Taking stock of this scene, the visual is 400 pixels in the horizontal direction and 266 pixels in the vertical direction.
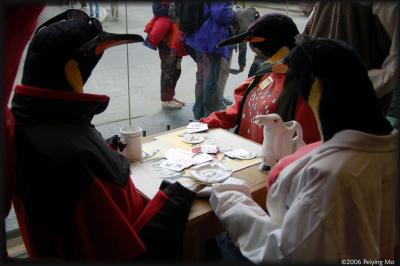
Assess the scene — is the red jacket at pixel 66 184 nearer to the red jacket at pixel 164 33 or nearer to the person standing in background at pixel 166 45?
the person standing in background at pixel 166 45

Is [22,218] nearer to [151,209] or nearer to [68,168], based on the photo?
[68,168]

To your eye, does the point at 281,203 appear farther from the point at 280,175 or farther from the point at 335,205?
the point at 335,205

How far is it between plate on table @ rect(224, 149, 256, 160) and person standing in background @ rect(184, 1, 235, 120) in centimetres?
148

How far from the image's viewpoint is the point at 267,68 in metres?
1.30

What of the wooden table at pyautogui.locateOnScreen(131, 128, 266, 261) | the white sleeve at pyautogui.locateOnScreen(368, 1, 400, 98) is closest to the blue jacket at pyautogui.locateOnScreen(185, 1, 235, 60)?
the white sleeve at pyautogui.locateOnScreen(368, 1, 400, 98)

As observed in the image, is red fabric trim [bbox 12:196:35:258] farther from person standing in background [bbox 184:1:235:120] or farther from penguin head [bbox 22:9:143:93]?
person standing in background [bbox 184:1:235:120]

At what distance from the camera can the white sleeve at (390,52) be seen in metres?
1.45

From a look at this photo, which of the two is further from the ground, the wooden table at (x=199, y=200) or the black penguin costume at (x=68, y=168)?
the black penguin costume at (x=68, y=168)

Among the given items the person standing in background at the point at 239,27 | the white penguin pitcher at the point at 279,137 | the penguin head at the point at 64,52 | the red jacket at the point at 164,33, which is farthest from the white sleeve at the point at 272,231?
the red jacket at the point at 164,33

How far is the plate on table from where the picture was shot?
143 cm

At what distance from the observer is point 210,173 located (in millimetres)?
1269

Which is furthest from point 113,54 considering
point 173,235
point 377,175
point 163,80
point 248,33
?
point 377,175

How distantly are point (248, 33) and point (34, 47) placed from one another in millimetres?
935

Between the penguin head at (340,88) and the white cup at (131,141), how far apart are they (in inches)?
28.8
